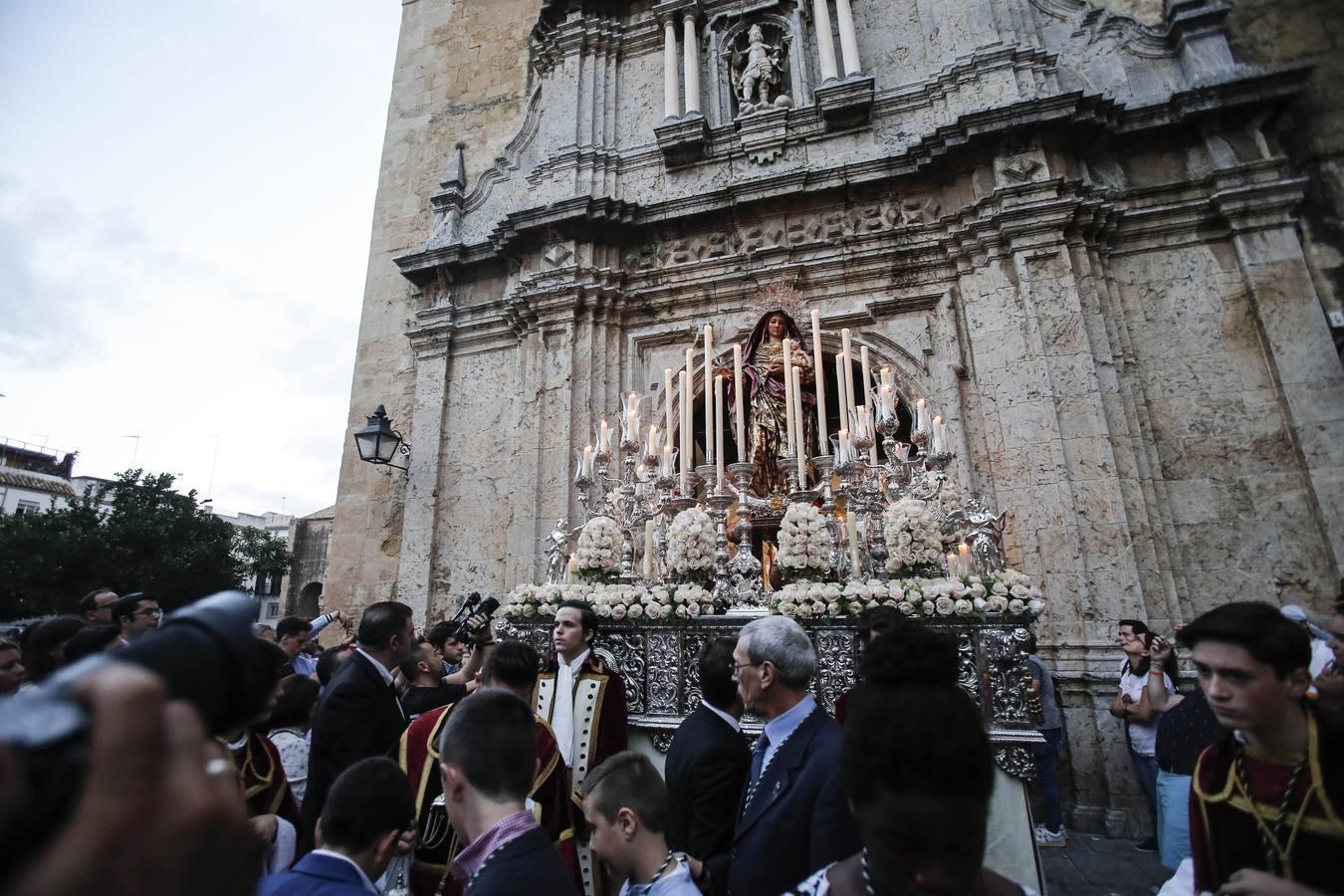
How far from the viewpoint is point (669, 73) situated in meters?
9.69

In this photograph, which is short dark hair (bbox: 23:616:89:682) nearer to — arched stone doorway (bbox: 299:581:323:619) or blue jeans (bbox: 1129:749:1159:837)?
blue jeans (bbox: 1129:749:1159:837)

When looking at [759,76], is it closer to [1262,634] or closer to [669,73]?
[669,73]

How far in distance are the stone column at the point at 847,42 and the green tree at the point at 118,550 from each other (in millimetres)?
18394

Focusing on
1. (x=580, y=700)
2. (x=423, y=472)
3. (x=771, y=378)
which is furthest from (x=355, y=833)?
(x=423, y=472)

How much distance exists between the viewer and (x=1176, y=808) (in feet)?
10.8

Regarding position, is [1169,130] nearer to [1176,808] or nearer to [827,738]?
[1176,808]

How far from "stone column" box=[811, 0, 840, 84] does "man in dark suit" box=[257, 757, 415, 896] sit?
9.55m

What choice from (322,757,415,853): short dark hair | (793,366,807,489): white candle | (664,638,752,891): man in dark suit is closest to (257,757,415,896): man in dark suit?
(322,757,415,853): short dark hair

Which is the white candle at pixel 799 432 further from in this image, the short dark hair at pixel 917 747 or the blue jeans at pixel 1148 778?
the short dark hair at pixel 917 747

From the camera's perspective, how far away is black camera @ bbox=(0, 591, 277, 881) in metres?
0.50

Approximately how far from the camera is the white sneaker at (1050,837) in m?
4.99

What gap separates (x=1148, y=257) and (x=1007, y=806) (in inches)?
251

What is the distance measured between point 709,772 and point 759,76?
31.4ft

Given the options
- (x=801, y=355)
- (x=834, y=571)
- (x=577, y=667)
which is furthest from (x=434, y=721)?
(x=801, y=355)
